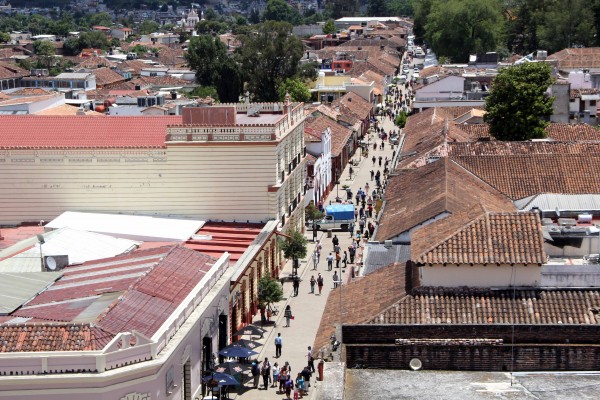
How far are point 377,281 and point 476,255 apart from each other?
4.30 meters

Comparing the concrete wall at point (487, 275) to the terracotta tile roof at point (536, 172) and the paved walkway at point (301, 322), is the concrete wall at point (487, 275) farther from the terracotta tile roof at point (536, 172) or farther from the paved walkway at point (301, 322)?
the terracotta tile roof at point (536, 172)

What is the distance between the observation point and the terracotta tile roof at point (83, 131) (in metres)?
38.3

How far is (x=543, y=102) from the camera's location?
5259 centimetres

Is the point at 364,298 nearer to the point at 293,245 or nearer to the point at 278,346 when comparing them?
the point at 278,346

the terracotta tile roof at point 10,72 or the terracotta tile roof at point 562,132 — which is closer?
the terracotta tile roof at point 562,132

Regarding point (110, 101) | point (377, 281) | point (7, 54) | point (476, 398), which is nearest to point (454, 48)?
point (110, 101)

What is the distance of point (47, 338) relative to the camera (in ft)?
73.4

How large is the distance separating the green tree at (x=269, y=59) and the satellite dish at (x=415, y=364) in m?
64.1

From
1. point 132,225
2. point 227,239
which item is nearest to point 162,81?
point 132,225

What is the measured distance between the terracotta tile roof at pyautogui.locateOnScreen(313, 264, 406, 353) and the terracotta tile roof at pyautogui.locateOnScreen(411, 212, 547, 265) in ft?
3.72

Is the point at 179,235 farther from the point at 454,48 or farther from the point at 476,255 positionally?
the point at 454,48

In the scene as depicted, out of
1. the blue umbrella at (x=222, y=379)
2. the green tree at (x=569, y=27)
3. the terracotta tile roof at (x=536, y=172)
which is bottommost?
the blue umbrella at (x=222, y=379)

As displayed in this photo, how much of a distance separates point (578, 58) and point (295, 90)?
22.5m

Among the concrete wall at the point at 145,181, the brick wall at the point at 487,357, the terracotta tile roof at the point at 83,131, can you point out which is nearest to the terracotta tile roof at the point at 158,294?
the brick wall at the point at 487,357
